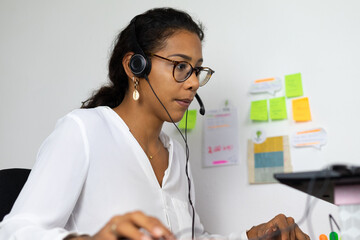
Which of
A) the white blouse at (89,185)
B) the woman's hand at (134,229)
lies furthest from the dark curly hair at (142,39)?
the woman's hand at (134,229)

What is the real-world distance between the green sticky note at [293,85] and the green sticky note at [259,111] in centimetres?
9

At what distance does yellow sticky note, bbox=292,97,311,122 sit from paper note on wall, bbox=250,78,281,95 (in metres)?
0.08

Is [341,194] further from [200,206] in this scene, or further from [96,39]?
[96,39]

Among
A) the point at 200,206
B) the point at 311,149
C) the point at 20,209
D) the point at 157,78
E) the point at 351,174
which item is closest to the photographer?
the point at 351,174

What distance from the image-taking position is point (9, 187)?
43.7 inches

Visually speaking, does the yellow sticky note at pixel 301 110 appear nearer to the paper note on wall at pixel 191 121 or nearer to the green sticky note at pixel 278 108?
the green sticky note at pixel 278 108

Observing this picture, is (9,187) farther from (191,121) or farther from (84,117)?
(191,121)

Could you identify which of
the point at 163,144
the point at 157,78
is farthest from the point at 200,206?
the point at 157,78

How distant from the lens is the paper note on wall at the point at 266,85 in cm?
145

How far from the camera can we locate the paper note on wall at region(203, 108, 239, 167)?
4.94 ft

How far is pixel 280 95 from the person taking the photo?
1.45 meters

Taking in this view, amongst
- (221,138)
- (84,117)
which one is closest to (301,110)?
(221,138)

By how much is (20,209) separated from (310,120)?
92 centimetres

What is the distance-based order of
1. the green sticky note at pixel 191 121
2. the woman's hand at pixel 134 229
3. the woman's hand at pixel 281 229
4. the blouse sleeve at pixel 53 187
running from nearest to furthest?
the woman's hand at pixel 134 229, the blouse sleeve at pixel 53 187, the woman's hand at pixel 281 229, the green sticky note at pixel 191 121
